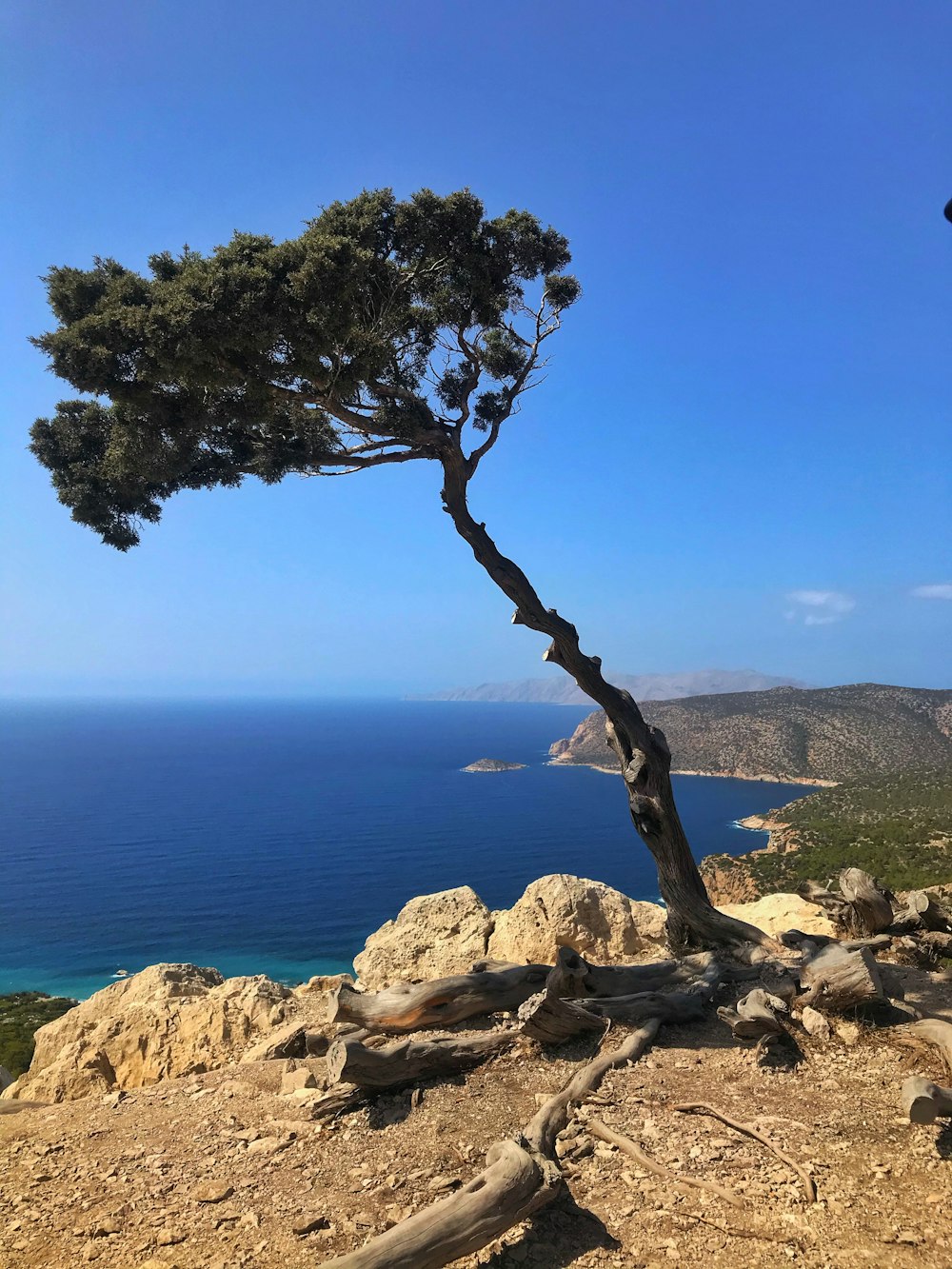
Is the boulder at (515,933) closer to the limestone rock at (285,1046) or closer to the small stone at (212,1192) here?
the limestone rock at (285,1046)

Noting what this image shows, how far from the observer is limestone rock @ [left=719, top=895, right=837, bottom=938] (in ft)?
40.9

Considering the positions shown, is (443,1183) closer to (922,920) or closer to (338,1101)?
(338,1101)

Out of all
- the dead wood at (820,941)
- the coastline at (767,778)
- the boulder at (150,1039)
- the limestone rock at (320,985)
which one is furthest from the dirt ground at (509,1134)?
the coastline at (767,778)

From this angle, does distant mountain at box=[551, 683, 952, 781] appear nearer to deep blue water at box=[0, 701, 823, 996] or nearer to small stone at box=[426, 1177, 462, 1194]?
deep blue water at box=[0, 701, 823, 996]

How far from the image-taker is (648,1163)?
185 inches

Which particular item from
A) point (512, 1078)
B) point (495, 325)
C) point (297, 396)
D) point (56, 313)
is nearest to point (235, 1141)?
point (512, 1078)

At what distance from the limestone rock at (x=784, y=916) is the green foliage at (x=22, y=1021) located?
20.6 metres

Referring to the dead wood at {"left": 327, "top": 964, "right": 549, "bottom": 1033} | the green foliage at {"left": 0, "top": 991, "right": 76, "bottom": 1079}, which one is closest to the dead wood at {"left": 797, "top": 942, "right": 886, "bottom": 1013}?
the dead wood at {"left": 327, "top": 964, "right": 549, "bottom": 1033}

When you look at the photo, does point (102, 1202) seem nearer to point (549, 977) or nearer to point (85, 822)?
point (549, 977)

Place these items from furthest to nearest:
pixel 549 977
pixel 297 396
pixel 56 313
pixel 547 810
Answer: pixel 547 810
pixel 297 396
pixel 56 313
pixel 549 977

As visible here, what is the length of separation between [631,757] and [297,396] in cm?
656

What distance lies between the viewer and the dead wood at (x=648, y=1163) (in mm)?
4340

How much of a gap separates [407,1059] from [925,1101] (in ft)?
12.6

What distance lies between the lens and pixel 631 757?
9562 mm
